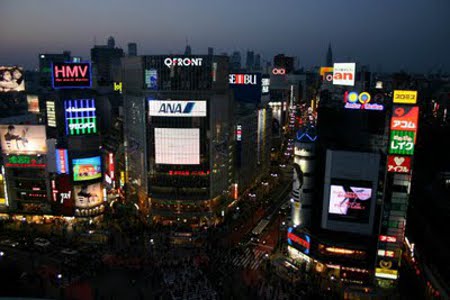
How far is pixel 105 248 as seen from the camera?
47.2 m

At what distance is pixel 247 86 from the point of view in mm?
97875

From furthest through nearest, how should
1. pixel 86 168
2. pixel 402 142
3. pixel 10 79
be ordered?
pixel 10 79 → pixel 86 168 → pixel 402 142

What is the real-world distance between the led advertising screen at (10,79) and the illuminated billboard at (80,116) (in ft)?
97.6

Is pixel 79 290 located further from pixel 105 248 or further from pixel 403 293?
pixel 403 293

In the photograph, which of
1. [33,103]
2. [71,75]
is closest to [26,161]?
[71,75]

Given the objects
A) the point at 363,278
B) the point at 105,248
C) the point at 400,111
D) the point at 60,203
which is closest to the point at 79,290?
the point at 105,248

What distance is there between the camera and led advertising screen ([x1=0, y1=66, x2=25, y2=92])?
76250 mm

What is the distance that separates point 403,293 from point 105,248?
1350 inches

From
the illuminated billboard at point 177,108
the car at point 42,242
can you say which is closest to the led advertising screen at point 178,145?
the illuminated billboard at point 177,108

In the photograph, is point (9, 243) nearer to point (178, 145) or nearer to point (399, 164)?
point (178, 145)

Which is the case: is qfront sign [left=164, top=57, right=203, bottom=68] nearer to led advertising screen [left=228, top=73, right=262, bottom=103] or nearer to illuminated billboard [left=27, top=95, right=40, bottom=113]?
led advertising screen [left=228, top=73, right=262, bottom=103]

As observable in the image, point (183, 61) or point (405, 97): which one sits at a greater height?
point (183, 61)

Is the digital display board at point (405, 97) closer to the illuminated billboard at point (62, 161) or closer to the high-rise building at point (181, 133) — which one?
the high-rise building at point (181, 133)

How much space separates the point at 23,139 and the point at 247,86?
5693cm
